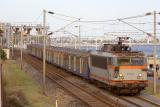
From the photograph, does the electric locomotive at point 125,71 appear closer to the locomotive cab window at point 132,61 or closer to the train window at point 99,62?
the locomotive cab window at point 132,61

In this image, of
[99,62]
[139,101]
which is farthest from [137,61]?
[99,62]

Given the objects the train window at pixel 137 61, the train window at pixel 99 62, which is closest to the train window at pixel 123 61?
the train window at pixel 137 61

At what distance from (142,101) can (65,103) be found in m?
4.84

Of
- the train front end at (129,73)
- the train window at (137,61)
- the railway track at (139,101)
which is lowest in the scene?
the railway track at (139,101)

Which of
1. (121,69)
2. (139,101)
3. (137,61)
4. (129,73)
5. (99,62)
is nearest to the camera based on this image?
(139,101)

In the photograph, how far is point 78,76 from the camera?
48.9m

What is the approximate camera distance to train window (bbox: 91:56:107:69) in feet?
109

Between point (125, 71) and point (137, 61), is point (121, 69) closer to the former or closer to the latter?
point (125, 71)

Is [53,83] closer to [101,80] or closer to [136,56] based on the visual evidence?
[101,80]

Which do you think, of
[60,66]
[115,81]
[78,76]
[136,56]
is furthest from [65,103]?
[60,66]

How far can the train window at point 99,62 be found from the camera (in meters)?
33.1

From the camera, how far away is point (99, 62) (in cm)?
3497

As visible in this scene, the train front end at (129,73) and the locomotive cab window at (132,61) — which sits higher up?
the locomotive cab window at (132,61)

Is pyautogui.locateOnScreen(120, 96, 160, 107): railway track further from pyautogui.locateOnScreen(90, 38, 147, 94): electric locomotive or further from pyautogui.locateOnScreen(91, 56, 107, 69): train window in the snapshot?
pyautogui.locateOnScreen(91, 56, 107, 69): train window
